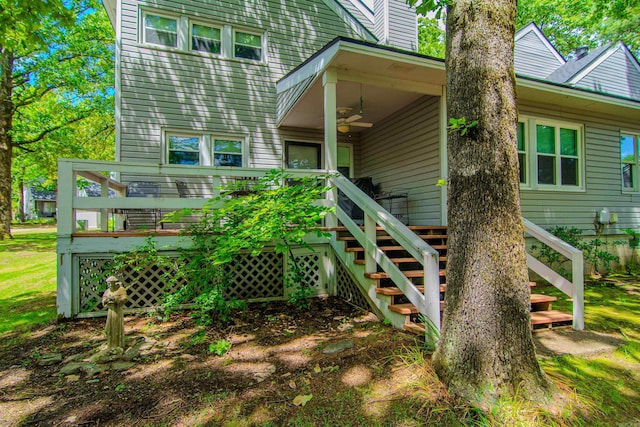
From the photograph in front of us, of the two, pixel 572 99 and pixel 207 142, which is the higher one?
pixel 572 99

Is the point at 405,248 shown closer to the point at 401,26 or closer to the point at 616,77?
the point at 401,26

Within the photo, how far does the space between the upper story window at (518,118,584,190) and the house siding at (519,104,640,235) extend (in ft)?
0.50

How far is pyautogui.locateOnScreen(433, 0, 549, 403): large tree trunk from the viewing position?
84.0 inches

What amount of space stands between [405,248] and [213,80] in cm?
604

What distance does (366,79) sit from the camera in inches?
211

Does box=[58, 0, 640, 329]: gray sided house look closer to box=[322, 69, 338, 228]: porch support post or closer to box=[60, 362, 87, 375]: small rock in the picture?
box=[322, 69, 338, 228]: porch support post

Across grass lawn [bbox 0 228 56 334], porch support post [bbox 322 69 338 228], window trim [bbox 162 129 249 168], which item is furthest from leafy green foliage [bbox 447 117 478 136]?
window trim [bbox 162 129 249 168]

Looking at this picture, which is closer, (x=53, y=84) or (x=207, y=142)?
(x=207, y=142)

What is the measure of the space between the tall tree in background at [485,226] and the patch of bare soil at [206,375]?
24.5 inches

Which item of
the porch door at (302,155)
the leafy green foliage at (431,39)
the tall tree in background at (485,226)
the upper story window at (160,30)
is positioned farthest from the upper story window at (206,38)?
the leafy green foliage at (431,39)

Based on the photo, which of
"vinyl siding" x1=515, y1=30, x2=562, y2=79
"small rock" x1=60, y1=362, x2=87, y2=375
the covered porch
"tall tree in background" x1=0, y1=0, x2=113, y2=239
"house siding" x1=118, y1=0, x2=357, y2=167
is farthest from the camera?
"tall tree in background" x1=0, y1=0, x2=113, y2=239

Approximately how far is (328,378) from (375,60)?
4.32 metres

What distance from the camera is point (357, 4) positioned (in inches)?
393

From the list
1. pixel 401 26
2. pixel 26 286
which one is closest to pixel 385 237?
pixel 26 286
